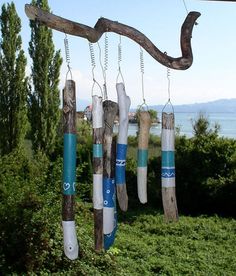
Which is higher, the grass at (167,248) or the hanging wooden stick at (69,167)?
the hanging wooden stick at (69,167)

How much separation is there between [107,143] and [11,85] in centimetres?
863

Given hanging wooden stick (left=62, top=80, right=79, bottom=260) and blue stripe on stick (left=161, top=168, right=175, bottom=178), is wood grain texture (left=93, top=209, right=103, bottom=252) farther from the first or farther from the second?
blue stripe on stick (left=161, top=168, right=175, bottom=178)

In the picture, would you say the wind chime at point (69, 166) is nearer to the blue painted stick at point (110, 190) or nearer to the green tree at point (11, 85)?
the blue painted stick at point (110, 190)

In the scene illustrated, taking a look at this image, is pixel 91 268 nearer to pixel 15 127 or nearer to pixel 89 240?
pixel 89 240

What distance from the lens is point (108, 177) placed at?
1692mm

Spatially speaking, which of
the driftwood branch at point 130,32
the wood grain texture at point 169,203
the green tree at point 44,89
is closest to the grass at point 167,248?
the wood grain texture at point 169,203

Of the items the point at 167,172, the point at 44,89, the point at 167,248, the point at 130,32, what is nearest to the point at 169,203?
the point at 167,172

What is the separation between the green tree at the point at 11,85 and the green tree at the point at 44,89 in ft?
0.77

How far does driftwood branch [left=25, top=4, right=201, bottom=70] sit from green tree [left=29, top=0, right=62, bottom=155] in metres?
7.86

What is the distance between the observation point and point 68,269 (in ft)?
14.0

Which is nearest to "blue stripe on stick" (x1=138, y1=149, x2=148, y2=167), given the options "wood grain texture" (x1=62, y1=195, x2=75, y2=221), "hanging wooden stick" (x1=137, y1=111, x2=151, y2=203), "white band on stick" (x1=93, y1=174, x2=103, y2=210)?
"hanging wooden stick" (x1=137, y1=111, x2=151, y2=203)

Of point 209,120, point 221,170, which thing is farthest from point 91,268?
point 209,120

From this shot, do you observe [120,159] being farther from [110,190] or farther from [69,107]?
[69,107]

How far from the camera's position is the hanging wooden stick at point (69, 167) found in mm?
1565
